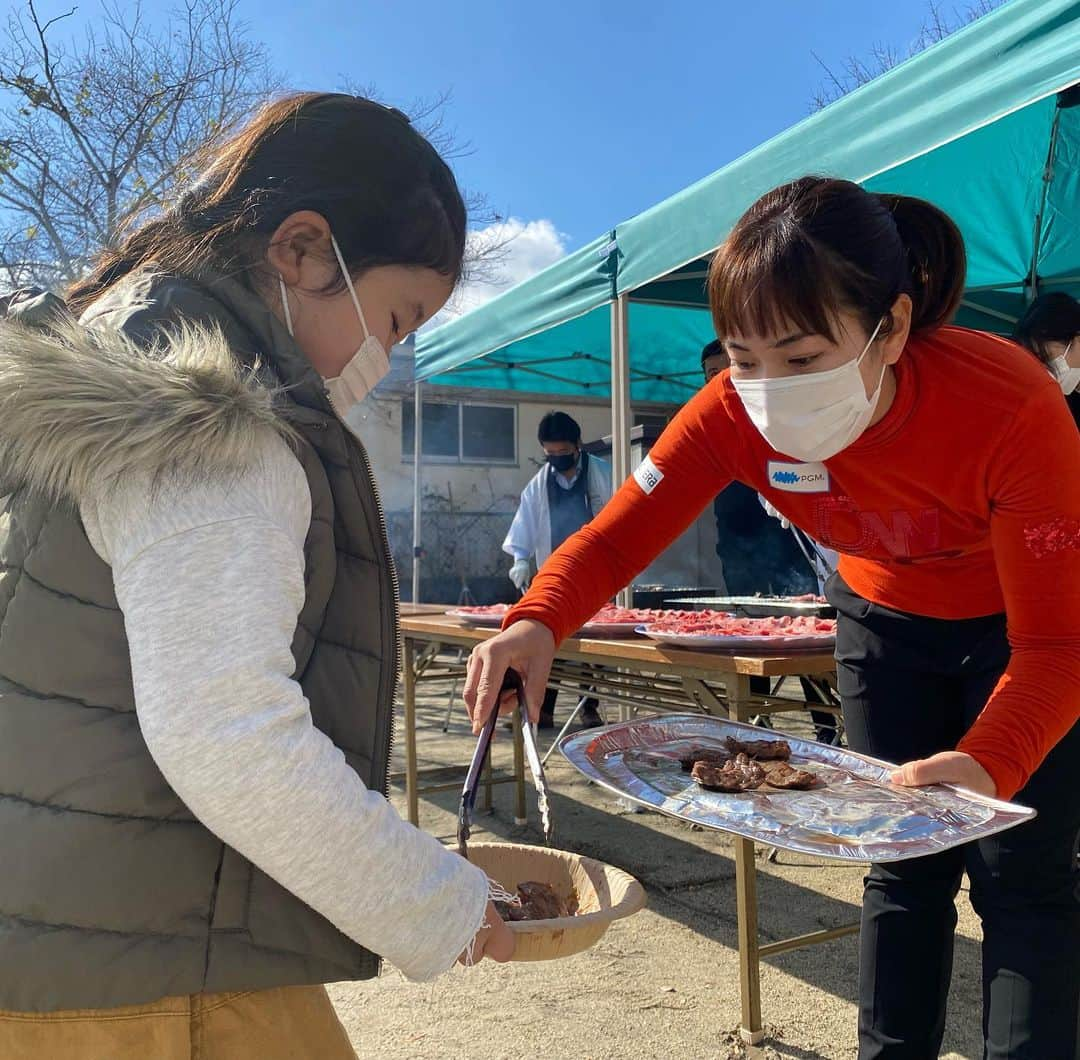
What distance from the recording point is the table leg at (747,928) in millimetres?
2293

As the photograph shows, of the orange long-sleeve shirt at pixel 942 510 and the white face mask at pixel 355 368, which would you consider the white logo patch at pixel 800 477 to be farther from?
the white face mask at pixel 355 368

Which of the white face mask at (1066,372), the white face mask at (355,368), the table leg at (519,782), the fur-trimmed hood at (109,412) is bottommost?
the table leg at (519,782)

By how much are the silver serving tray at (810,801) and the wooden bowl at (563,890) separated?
126mm

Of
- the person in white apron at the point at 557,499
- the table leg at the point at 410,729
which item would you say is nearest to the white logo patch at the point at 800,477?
the table leg at the point at 410,729

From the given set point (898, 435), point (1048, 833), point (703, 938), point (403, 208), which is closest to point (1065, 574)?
point (898, 435)

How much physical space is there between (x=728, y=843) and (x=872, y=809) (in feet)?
8.71

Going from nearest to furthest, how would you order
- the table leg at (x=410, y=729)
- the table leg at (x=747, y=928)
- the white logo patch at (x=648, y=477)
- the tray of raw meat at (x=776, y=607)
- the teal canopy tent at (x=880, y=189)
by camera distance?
the white logo patch at (x=648, y=477) → the table leg at (x=747, y=928) → the teal canopy tent at (x=880, y=189) → the tray of raw meat at (x=776, y=607) → the table leg at (x=410, y=729)

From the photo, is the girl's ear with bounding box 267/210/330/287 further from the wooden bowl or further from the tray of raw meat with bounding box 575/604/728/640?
the tray of raw meat with bounding box 575/604/728/640

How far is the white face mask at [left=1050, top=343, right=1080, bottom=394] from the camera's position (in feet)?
9.62

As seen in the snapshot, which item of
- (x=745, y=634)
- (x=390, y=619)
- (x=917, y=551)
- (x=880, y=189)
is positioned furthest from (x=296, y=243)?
(x=880, y=189)

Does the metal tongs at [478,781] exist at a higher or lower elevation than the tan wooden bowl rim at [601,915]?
higher

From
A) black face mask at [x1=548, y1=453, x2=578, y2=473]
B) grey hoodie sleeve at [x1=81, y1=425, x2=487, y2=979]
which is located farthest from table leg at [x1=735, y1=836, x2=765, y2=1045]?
black face mask at [x1=548, y1=453, x2=578, y2=473]

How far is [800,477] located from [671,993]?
163 centimetres

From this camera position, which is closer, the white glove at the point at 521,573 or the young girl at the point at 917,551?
the young girl at the point at 917,551
